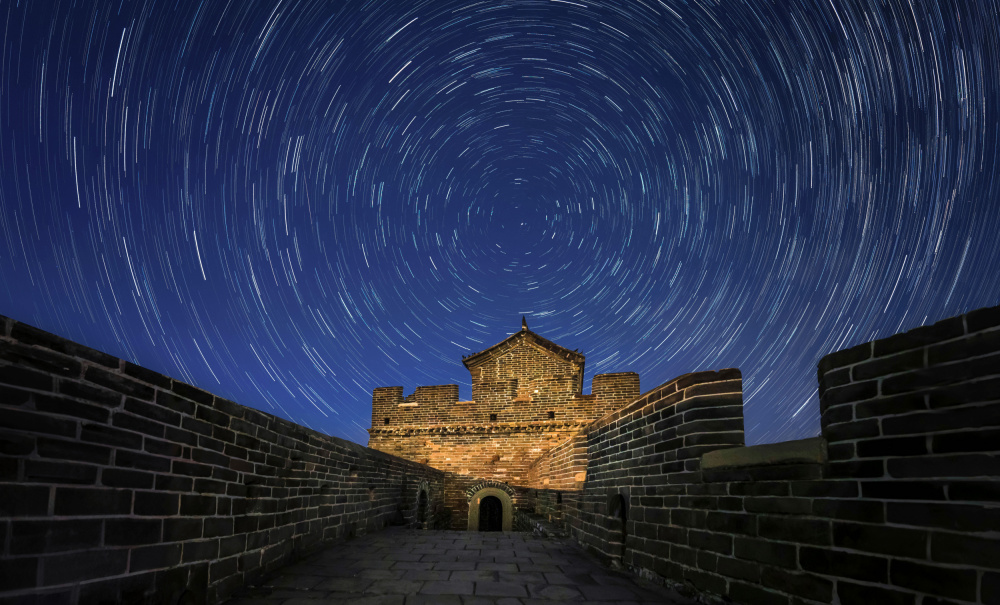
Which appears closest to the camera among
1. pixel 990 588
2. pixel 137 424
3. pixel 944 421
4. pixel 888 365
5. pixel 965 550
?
pixel 990 588

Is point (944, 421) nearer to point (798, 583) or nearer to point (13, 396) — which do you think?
point (798, 583)

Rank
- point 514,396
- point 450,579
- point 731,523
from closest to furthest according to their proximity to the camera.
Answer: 1. point 731,523
2. point 450,579
3. point 514,396

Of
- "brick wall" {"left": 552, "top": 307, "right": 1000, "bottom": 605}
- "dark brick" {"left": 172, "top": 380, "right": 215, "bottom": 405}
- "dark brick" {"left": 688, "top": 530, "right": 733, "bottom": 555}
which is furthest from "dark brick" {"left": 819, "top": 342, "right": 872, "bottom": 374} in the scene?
"dark brick" {"left": 172, "top": 380, "right": 215, "bottom": 405}

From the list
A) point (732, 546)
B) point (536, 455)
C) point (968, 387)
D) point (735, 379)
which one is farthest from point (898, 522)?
point (536, 455)

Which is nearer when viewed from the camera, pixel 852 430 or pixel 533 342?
pixel 852 430

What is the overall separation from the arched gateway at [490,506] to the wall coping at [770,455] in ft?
44.4

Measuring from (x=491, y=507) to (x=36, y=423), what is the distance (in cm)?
1660

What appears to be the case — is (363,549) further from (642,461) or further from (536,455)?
(536,455)

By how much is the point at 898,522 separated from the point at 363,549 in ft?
21.9

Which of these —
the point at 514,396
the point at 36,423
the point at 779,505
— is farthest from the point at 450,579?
the point at 514,396

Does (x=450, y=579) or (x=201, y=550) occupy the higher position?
(x=201, y=550)

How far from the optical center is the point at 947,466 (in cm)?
246

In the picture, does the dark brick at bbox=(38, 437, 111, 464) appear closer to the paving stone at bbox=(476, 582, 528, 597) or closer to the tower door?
the paving stone at bbox=(476, 582, 528, 597)

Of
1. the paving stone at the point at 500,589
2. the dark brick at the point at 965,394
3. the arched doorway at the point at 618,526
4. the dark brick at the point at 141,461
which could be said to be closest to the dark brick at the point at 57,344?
the dark brick at the point at 141,461
